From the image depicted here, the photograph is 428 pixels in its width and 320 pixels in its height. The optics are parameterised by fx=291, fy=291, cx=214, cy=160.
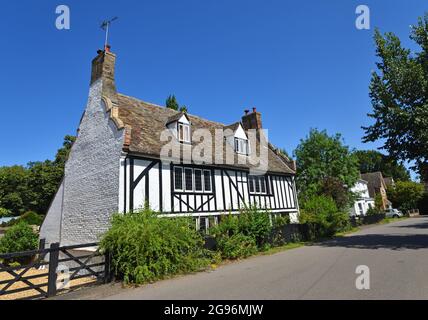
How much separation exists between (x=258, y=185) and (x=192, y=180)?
6042 mm

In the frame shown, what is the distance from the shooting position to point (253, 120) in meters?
25.8

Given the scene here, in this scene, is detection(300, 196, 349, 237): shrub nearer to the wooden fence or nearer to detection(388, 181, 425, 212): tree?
the wooden fence

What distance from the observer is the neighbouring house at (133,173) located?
552 inches

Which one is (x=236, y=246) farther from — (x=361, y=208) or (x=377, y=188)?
(x=377, y=188)

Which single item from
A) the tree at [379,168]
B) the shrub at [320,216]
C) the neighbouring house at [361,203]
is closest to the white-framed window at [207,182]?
the shrub at [320,216]

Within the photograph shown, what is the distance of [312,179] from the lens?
3231 centimetres

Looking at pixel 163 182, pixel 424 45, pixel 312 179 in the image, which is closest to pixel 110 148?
pixel 163 182

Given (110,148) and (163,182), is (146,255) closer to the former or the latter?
(163,182)

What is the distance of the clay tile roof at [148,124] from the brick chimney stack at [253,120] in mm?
3777

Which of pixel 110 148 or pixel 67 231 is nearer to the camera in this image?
pixel 110 148

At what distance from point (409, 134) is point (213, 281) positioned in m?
13.1

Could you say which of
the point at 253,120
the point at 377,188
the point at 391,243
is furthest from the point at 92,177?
the point at 377,188
